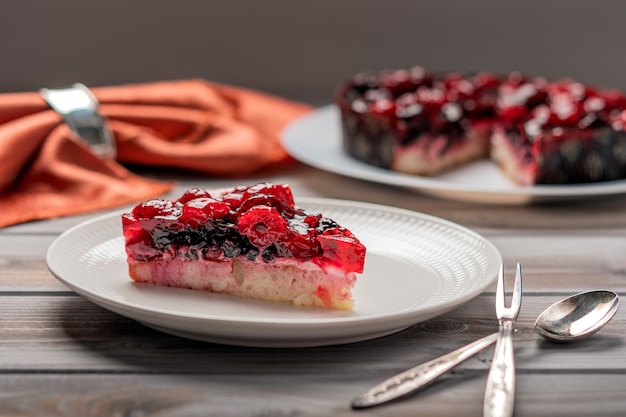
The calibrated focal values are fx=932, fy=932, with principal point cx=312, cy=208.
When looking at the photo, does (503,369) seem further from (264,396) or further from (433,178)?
(433,178)

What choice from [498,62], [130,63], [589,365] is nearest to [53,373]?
[589,365]

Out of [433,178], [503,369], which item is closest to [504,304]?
[503,369]

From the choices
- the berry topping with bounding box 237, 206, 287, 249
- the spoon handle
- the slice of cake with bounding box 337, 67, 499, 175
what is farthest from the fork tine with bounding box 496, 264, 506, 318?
the slice of cake with bounding box 337, 67, 499, 175

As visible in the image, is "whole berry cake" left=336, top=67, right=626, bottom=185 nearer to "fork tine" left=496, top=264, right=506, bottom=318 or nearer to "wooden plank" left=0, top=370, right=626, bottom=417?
"fork tine" left=496, top=264, right=506, bottom=318

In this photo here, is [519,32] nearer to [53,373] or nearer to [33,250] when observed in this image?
[33,250]

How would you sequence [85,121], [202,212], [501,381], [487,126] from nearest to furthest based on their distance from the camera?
Result: [501,381], [202,212], [85,121], [487,126]

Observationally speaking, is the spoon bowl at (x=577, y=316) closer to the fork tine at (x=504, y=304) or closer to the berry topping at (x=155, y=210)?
the fork tine at (x=504, y=304)

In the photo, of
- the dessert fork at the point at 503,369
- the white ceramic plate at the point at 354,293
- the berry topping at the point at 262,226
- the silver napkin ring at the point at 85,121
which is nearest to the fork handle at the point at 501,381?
the dessert fork at the point at 503,369
